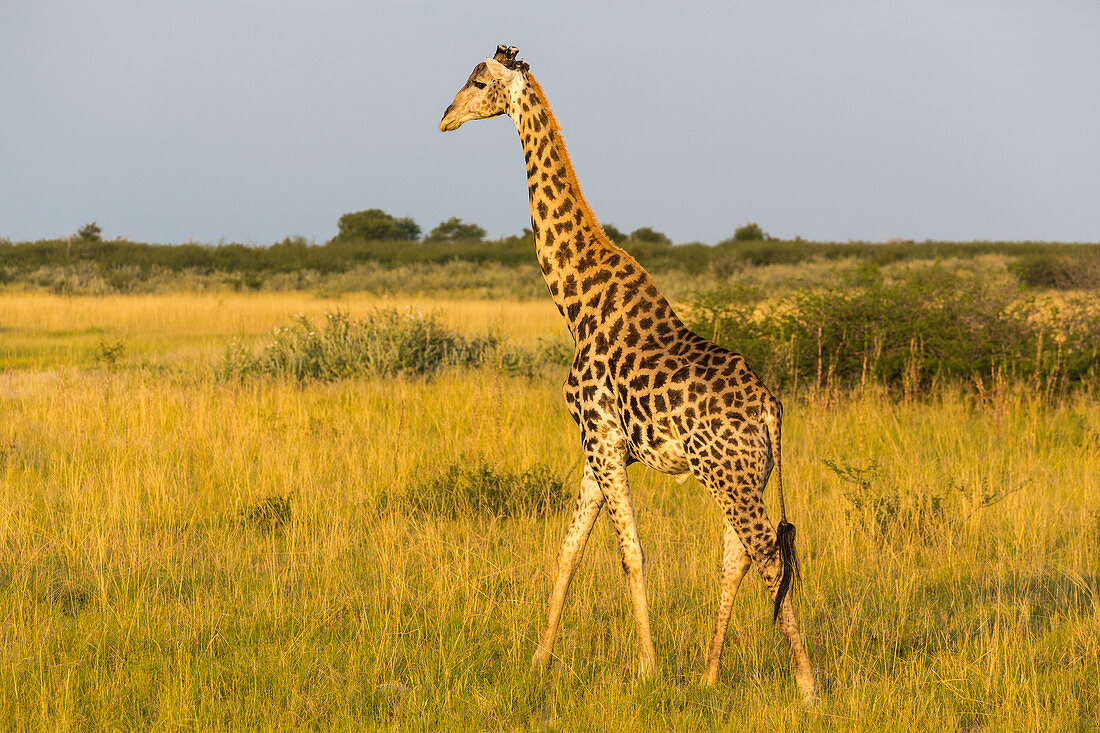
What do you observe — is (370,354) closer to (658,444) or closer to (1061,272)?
(658,444)

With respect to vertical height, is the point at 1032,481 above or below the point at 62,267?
below

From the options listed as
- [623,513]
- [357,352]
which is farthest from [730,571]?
[357,352]

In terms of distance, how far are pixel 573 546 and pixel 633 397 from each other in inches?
32.5

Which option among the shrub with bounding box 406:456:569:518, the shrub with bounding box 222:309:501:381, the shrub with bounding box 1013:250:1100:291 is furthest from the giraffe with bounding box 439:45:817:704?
the shrub with bounding box 1013:250:1100:291

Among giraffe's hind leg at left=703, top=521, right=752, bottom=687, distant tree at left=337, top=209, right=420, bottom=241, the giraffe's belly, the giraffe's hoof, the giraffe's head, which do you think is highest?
distant tree at left=337, top=209, right=420, bottom=241

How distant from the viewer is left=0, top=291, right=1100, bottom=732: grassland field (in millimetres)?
4027

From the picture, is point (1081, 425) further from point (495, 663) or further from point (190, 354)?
point (190, 354)

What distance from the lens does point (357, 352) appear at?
43.1 feet

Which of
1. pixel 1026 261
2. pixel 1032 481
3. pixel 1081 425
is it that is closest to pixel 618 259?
pixel 1032 481

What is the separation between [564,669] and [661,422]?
139cm

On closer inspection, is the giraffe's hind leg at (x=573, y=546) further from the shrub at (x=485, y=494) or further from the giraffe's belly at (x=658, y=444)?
the shrub at (x=485, y=494)

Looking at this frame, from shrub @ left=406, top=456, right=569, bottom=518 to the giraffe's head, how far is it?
3.09 meters

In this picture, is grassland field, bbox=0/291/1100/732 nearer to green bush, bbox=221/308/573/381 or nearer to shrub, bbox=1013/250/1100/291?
green bush, bbox=221/308/573/381

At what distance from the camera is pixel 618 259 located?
4352 millimetres
